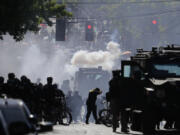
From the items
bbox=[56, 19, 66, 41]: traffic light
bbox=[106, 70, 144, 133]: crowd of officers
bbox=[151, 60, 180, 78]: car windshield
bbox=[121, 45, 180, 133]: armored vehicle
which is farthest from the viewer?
bbox=[56, 19, 66, 41]: traffic light

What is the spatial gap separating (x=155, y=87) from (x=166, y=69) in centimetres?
151

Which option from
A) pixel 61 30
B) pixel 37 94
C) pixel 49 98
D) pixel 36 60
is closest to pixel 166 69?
pixel 37 94

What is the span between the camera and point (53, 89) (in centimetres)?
2208

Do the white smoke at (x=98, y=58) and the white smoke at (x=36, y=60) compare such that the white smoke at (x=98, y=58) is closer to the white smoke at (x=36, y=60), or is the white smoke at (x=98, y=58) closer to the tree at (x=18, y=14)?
the white smoke at (x=36, y=60)

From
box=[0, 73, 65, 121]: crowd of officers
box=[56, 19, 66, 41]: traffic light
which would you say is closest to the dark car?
box=[0, 73, 65, 121]: crowd of officers

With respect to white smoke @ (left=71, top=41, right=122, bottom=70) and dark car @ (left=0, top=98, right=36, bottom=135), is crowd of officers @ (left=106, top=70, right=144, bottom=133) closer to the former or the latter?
dark car @ (left=0, top=98, right=36, bottom=135)

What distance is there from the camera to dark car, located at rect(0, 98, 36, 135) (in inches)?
295

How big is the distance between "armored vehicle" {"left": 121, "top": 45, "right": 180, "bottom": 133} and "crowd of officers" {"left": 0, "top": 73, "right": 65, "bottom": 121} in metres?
2.71

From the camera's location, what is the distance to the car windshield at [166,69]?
18.6 meters

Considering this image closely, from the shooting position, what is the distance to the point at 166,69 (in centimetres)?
1886

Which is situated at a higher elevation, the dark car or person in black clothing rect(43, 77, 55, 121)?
the dark car

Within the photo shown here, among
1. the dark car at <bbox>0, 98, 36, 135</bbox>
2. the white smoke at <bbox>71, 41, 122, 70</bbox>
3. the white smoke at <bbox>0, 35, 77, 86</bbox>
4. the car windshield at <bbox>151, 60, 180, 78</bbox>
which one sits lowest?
the white smoke at <bbox>0, 35, 77, 86</bbox>

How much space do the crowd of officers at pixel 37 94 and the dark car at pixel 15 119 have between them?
30.8 ft

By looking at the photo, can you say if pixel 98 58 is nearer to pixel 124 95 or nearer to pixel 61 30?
pixel 61 30
